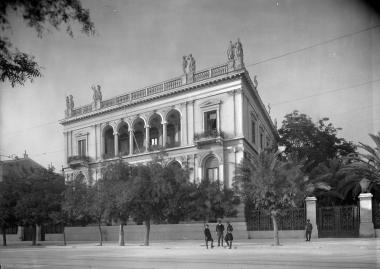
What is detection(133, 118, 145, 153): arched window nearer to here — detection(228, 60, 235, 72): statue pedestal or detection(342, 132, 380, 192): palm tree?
detection(228, 60, 235, 72): statue pedestal

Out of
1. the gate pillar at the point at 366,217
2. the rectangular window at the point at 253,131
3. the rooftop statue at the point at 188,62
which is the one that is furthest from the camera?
the rectangular window at the point at 253,131

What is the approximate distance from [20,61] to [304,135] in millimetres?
34442

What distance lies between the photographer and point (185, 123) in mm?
35969

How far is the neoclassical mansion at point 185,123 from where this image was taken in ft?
111

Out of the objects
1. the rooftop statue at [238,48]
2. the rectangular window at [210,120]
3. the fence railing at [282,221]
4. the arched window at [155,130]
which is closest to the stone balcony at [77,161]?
the arched window at [155,130]

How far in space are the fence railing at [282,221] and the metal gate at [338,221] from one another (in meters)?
0.99

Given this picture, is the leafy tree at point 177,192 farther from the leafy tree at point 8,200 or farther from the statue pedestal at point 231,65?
the leafy tree at point 8,200

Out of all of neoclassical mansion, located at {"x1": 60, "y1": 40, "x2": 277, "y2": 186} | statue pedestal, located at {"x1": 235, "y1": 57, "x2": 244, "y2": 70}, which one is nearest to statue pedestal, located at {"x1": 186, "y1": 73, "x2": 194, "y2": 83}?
neoclassical mansion, located at {"x1": 60, "y1": 40, "x2": 277, "y2": 186}

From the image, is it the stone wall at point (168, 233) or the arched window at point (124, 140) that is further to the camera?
the arched window at point (124, 140)

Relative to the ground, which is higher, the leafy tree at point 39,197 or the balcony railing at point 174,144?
the balcony railing at point 174,144

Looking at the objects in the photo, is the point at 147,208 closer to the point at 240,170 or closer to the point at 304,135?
the point at 240,170

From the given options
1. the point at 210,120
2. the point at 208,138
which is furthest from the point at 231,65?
the point at 208,138

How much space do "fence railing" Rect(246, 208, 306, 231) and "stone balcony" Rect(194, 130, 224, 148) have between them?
259 inches

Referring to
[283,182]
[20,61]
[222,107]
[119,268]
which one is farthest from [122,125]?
[20,61]
